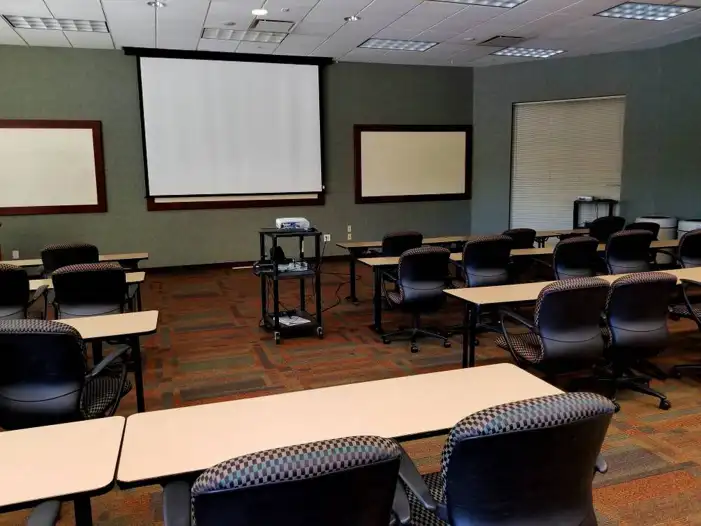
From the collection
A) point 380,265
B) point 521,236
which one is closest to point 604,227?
point 521,236

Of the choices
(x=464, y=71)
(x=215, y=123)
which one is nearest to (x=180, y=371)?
(x=215, y=123)

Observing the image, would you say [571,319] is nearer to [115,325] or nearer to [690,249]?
[115,325]

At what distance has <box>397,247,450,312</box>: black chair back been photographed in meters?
4.43

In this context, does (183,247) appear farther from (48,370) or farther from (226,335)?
(48,370)

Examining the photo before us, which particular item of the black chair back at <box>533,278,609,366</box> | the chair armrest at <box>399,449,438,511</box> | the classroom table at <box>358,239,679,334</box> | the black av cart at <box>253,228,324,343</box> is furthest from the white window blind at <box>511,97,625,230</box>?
the chair armrest at <box>399,449,438,511</box>

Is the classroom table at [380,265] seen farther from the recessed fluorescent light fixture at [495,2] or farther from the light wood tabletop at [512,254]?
the recessed fluorescent light fixture at [495,2]

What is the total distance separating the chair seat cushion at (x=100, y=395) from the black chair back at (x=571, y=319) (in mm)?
2175

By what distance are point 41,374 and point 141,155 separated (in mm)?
6257

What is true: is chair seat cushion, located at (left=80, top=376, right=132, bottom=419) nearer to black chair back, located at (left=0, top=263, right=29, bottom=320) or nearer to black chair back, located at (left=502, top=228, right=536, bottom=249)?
A: black chair back, located at (left=0, top=263, right=29, bottom=320)

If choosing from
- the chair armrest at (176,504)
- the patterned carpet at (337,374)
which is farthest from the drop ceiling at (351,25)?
the chair armrest at (176,504)

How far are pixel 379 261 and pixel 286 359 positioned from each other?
117 centimetres

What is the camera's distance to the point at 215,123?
26.9 ft

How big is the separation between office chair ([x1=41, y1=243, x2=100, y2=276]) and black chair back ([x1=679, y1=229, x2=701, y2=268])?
5.18 m

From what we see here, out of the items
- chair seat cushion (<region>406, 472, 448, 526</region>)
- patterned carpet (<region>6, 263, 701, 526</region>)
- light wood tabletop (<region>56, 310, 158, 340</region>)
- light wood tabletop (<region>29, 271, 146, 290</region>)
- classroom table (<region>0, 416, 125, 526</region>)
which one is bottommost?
patterned carpet (<region>6, 263, 701, 526</region>)
